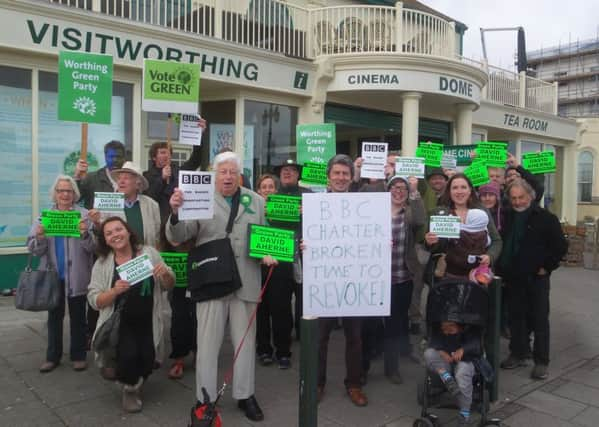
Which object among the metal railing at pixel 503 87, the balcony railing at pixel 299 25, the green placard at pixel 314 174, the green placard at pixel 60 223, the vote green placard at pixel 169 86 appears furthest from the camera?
the metal railing at pixel 503 87

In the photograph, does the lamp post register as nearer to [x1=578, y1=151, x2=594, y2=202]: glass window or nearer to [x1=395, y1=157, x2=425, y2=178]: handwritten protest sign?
[x1=395, y1=157, x2=425, y2=178]: handwritten protest sign

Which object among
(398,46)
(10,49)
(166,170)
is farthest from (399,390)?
(398,46)

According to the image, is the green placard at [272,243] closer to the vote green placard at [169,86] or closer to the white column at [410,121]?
the vote green placard at [169,86]

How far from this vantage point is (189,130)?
4.82 meters

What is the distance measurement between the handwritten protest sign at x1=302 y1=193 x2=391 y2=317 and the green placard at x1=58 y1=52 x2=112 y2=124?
8.14 feet

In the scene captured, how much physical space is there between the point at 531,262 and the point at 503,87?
487 inches

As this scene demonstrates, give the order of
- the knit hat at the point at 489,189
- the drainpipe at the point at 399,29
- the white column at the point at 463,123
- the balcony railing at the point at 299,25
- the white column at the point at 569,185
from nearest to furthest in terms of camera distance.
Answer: the knit hat at the point at 489,189, the balcony railing at the point at 299,25, the drainpipe at the point at 399,29, the white column at the point at 463,123, the white column at the point at 569,185

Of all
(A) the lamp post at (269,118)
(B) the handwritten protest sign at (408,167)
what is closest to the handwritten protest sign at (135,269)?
(B) the handwritten protest sign at (408,167)

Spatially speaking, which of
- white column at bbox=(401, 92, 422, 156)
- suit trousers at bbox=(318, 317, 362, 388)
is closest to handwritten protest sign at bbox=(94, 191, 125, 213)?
suit trousers at bbox=(318, 317, 362, 388)

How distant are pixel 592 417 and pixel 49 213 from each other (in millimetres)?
4660

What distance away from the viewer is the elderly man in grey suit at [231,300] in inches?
142

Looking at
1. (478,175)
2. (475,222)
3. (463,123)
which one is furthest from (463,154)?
(463,123)

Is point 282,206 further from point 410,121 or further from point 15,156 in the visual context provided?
point 410,121

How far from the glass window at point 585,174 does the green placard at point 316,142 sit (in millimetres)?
30803
